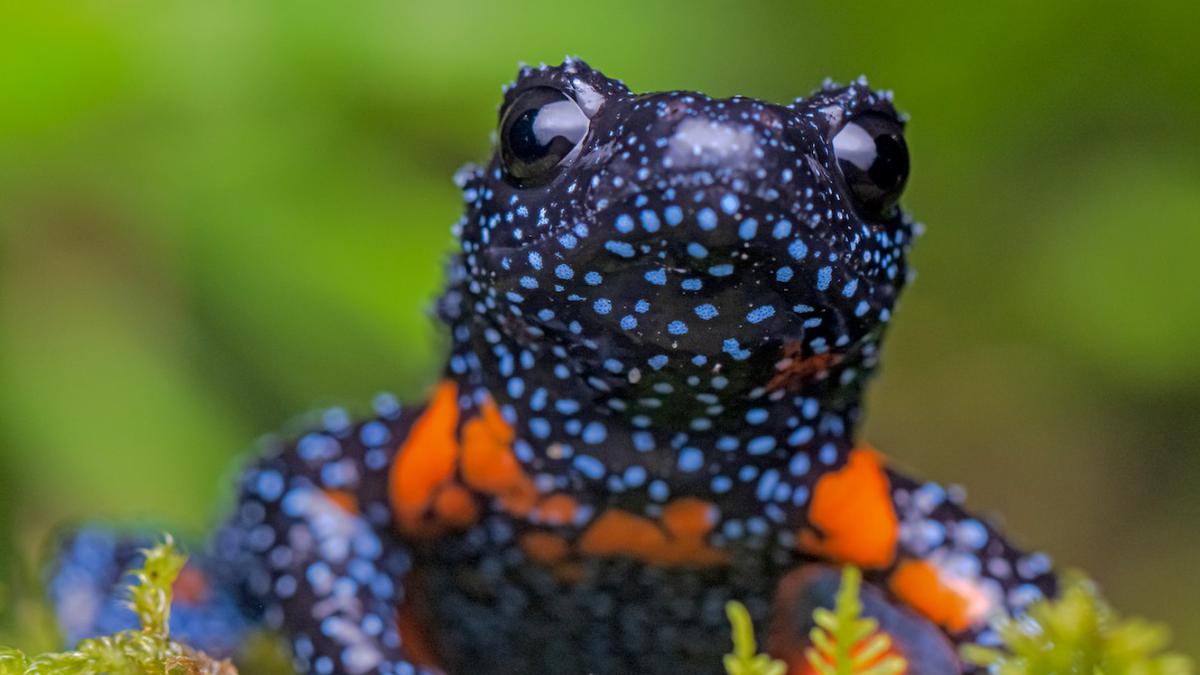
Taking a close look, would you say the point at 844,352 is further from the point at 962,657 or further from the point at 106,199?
the point at 106,199

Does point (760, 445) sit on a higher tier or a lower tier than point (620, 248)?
lower

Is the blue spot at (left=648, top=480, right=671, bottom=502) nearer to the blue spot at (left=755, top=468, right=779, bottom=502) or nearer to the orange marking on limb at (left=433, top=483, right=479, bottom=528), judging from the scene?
the blue spot at (left=755, top=468, right=779, bottom=502)

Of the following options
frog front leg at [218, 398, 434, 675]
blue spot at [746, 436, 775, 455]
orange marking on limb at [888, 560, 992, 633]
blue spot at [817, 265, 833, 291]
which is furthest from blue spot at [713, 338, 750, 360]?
frog front leg at [218, 398, 434, 675]

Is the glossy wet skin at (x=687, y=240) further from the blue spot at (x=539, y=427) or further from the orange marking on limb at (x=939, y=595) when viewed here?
the orange marking on limb at (x=939, y=595)

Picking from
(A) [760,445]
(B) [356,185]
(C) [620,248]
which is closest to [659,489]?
(A) [760,445]

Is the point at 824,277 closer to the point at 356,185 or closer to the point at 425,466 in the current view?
the point at 425,466

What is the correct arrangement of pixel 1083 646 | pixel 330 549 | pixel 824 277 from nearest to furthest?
pixel 1083 646, pixel 824 277, pixel 330 549
